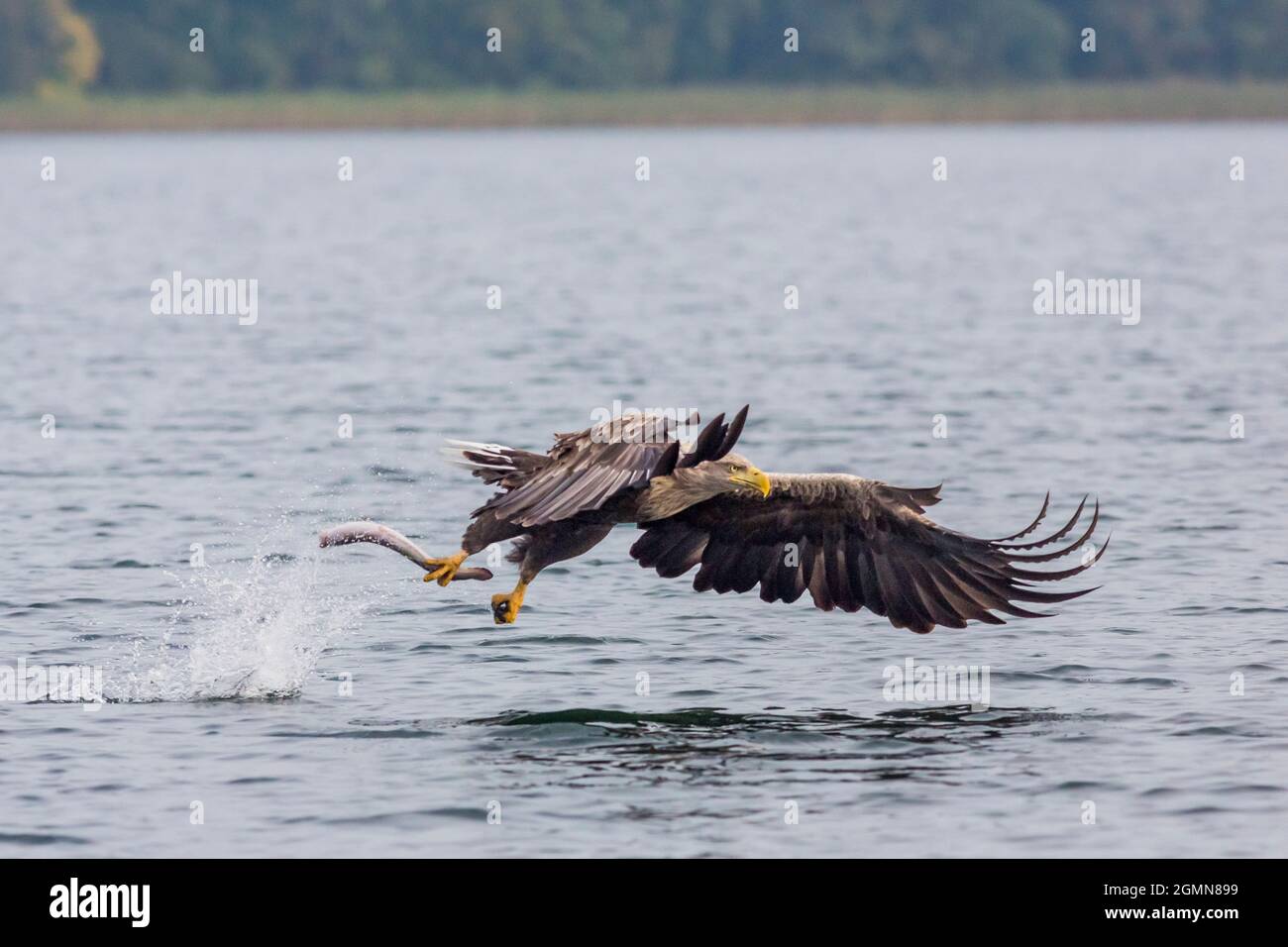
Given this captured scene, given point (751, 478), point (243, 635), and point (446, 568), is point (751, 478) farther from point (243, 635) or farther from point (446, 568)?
point (243, 635)

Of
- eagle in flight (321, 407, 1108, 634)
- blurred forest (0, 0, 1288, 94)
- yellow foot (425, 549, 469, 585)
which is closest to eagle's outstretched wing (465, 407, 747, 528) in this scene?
eagle in flight (321, 407, 1108, 634)

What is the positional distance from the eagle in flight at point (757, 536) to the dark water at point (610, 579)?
2.07ft

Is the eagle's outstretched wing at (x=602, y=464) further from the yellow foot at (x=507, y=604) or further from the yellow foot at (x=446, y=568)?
the yellow foot at (x=507, y=604)

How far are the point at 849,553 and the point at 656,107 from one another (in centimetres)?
7269

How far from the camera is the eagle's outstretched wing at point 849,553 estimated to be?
42.9 ft

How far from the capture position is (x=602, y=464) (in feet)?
37.6

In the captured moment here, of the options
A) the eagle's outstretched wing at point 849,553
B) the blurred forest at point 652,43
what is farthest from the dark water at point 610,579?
the blurred forest at point 652,43

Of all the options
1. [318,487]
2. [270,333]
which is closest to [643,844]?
[318,487]

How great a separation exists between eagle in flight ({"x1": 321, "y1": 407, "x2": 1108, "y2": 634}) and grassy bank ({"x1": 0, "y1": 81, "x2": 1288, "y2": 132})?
61264mm

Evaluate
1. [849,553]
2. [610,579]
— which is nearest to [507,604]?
[849,553]

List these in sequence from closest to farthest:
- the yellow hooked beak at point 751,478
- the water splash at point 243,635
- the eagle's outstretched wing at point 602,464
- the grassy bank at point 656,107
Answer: the eagle's outstretched wing at point 602,464, the yellow hooked beak at point 751,478, the water splash at point 243,635, the grassy bank at point 656,107

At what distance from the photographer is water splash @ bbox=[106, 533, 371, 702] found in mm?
13367

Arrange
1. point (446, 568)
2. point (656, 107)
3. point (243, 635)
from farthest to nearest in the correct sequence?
point (656, 107) < point (243, 635) < point (446, 568)

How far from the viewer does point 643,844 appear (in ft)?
→ 35.0
